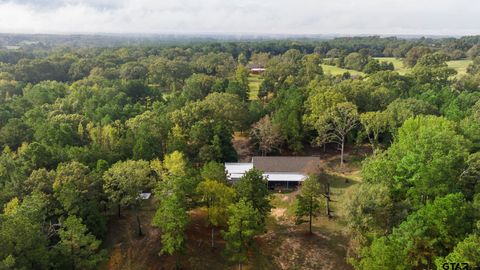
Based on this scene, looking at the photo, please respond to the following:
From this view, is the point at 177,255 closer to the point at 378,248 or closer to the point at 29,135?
the point at 378,248

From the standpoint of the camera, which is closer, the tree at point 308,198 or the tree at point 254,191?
the tree at point 254,191

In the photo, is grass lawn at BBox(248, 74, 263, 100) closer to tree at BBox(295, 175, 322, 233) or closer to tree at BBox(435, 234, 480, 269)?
tree at BBox(295, 175, 322, 233)

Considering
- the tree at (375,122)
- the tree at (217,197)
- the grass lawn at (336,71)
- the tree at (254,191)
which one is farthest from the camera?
the grass lawn at (336,71)

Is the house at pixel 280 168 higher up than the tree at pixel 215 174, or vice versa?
the tree at pixel 215 174

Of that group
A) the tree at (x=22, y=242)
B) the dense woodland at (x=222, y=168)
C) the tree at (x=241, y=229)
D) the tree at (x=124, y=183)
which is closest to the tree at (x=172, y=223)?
the dense woodland at (x=222, y=168)

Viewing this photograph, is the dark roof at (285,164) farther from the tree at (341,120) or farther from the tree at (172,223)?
the tree at (172,223)

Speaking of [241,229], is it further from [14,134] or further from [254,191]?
[14,134]
